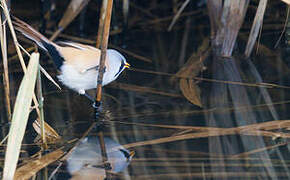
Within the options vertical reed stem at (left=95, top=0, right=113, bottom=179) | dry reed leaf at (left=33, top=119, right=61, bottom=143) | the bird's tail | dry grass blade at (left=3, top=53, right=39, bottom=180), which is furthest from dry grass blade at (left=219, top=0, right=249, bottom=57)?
dry grass blade at (left=3, top=53, right=39, bottom=180)

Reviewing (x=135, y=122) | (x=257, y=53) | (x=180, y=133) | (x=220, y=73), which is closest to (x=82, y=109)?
(x=135, y=122)

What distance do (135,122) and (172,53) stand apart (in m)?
1.32

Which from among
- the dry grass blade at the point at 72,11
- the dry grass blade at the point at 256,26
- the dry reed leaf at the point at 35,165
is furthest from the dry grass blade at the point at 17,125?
the dry grass blade at the point at 72,11

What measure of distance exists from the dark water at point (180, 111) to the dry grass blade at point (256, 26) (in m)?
0.10

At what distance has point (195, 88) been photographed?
11.0 feet

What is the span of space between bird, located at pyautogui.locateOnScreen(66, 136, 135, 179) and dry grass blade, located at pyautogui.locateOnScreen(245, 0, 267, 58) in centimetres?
158

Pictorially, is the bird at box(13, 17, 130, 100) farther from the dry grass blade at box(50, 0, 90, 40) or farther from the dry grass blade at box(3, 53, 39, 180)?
the dry grass blade at box(50, 0, 90, 40)

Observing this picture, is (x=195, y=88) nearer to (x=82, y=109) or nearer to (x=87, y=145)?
(x=82, y=109)

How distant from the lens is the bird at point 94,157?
234 cm

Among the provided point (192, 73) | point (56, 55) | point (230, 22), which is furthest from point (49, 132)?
point (230, 22)

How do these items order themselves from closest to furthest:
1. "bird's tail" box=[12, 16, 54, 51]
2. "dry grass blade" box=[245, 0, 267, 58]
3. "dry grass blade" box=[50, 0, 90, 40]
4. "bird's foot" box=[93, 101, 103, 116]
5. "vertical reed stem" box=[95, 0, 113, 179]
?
"vertical reed stem" box=[95, 0, 113, 179] → "bird's tail" box=[12, 16, 54, 51] → "bird's foot" box=[93, 101, 103, 116] → "dry grass blade" box=[245, 0, 267, 58] → "dry grass blade" box=[50, 0, 90, 40]

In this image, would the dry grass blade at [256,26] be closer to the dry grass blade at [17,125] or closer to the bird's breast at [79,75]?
the bird's breast at [79,75]

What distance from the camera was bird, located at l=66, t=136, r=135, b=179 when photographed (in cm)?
234

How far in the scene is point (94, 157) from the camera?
2.49 m
